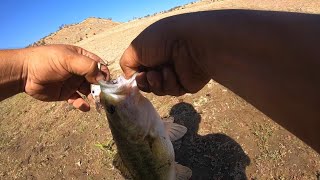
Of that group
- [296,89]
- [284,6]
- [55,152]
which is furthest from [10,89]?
[284,6]

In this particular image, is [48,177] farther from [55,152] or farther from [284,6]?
[284,6]

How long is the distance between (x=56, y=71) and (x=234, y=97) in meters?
4.38

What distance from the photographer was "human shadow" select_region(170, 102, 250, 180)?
7.19 m

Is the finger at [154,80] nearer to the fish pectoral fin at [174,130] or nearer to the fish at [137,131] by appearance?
the fish at [137,131]

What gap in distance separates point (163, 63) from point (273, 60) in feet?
4.97

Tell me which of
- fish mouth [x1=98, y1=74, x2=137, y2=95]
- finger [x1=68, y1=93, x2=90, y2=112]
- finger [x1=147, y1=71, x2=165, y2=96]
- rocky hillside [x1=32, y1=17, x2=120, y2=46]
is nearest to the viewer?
fish mouth [x1=98, y1=74, x2=137, y2=95]

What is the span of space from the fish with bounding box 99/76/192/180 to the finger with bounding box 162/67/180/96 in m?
0.23

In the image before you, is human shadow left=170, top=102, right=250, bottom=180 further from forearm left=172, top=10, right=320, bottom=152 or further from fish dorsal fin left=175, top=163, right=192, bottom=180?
forearm left=172, top=10, right=320, bottom=152

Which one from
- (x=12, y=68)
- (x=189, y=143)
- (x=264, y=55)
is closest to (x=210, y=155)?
(x=189, y=143)

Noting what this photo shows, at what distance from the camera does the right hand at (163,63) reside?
3.24 metres

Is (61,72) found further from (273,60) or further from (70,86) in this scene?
(273,60)

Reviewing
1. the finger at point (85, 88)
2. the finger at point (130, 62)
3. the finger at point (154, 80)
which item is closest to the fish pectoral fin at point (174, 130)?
the finger at point (154, 80)

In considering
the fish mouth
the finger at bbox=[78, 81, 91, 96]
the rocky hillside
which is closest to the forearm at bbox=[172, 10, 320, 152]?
the fish mouth

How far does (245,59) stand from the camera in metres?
2.41
